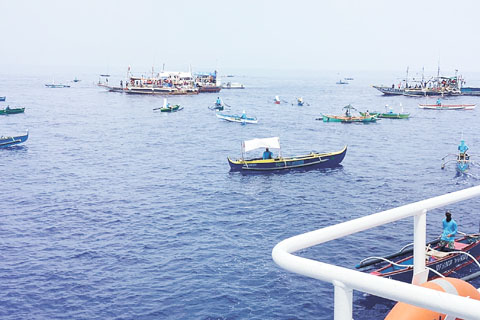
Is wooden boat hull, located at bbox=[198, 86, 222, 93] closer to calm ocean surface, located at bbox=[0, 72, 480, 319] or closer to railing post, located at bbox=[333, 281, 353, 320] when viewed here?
calm ocean surface, located at bbox=[0, 72, 480, 319]

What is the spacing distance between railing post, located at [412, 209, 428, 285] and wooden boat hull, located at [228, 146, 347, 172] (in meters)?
50.4

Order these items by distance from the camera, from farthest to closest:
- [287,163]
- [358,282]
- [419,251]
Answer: [287,163]
[419,251]
[358,282]

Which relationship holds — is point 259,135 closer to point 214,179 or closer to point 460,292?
point 214,179

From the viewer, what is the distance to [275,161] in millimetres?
55406

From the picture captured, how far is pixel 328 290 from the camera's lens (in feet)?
94.0

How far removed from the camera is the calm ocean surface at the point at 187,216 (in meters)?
27.2

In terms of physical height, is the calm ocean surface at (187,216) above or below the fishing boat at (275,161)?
below

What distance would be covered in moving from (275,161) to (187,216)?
1662cm

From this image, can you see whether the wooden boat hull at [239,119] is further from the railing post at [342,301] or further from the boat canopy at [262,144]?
the railing post at [342,301]

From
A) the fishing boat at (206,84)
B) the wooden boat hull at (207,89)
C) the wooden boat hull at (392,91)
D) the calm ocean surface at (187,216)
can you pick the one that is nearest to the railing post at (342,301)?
the calm ocean surface at (187,216)

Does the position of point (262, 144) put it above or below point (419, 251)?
below

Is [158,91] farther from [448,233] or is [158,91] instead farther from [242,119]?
[448,233]

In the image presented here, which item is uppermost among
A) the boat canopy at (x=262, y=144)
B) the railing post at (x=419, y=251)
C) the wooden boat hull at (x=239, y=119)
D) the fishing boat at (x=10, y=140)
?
the railing post at (x=419, y=251)

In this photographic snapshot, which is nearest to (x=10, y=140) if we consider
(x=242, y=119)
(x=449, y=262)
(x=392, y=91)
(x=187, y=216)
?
(x=187, y=216)
